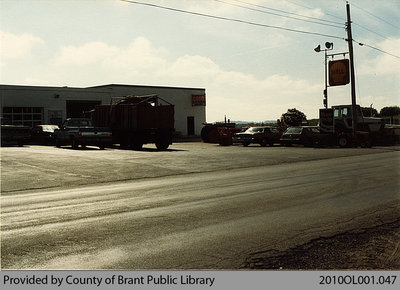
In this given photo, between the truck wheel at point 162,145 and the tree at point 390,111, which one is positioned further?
the tree at point 390,111

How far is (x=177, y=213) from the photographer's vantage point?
8.05 meters

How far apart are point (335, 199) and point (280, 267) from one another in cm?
476

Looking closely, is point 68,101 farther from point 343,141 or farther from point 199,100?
point 343,141

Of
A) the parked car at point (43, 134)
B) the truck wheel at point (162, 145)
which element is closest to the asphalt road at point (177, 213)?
the truck wheel at point (162, 145)

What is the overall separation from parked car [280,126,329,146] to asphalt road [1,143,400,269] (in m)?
16.4

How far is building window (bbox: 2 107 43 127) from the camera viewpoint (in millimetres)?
44500

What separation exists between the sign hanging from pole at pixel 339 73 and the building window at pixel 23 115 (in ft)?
97.7

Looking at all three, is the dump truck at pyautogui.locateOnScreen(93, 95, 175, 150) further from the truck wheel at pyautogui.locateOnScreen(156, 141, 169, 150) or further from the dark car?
the dark car

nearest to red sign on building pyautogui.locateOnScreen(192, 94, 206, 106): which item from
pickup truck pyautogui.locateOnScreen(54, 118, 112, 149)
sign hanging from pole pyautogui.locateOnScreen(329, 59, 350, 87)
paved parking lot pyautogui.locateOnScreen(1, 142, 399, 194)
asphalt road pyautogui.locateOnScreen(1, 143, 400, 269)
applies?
sign hanging from pole pyautogui.locateOnScreen(329, 59, 350, 87)

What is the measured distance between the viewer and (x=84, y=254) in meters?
Answer: 5.48

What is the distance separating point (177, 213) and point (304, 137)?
25.6m

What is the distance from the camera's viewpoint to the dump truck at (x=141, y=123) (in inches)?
1129

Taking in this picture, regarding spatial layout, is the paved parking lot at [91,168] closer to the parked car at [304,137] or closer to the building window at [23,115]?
the parked car at [304,137]

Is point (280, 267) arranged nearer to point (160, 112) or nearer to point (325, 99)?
point (160, 112)
